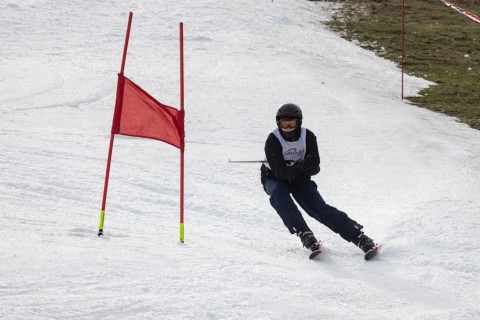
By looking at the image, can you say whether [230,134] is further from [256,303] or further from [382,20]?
[382,20]

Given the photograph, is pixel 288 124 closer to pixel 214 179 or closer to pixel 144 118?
pixel 144 118

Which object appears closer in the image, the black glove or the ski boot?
the ski boot

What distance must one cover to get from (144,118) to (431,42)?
17.2 m

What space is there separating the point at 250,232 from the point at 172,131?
63.1 inches

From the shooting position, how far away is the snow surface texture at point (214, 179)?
5.21 meters

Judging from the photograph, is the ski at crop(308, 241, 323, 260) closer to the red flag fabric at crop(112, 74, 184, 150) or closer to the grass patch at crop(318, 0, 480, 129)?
the red flag fabric at crop(112, 74, 184, 150)

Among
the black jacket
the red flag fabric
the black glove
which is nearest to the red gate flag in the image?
the red flag fabric

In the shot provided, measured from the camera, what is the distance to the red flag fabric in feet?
21.6

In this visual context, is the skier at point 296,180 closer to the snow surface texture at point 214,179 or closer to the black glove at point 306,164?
the black glove at point 306,164

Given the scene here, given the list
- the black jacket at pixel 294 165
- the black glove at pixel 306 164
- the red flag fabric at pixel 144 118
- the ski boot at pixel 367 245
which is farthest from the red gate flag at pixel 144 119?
the ski boot at pixel 367 245

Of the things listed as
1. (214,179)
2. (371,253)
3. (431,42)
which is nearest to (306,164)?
(371,253)

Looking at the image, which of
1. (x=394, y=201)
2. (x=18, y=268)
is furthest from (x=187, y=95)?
(x=18, y=268)

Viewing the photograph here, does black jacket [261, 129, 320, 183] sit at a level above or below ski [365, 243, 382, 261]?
above

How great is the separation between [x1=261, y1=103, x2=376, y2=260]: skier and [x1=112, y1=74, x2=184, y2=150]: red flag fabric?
0.91m
